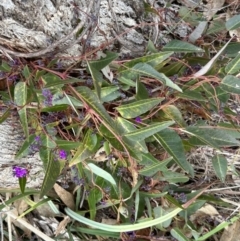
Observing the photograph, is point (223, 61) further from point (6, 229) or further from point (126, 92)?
point (6, 229)

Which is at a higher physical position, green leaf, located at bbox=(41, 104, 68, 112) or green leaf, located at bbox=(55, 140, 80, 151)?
green leaf, located at bbox=(41, 104, 68, 112)

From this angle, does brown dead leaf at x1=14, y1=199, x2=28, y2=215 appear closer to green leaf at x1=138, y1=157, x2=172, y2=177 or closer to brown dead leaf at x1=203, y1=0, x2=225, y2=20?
green leaf at x1=138, y1=157, x2=172, y2=177

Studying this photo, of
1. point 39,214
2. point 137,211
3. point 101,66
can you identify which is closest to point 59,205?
point 39,214

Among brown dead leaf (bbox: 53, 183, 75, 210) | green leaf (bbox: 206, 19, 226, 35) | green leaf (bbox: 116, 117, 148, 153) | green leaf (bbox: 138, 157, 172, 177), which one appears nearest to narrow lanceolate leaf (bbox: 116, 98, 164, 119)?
green leaf (bbox: 116, 117, 148, 153)

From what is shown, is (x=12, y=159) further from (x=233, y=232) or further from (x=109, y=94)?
(x=233, y=232)

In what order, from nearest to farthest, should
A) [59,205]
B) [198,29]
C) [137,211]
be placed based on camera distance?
[198,29]
[137,211]
[59,205]

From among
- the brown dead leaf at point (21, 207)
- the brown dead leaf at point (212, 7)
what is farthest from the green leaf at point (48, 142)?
the brown dead leaf at point (212, 7)
